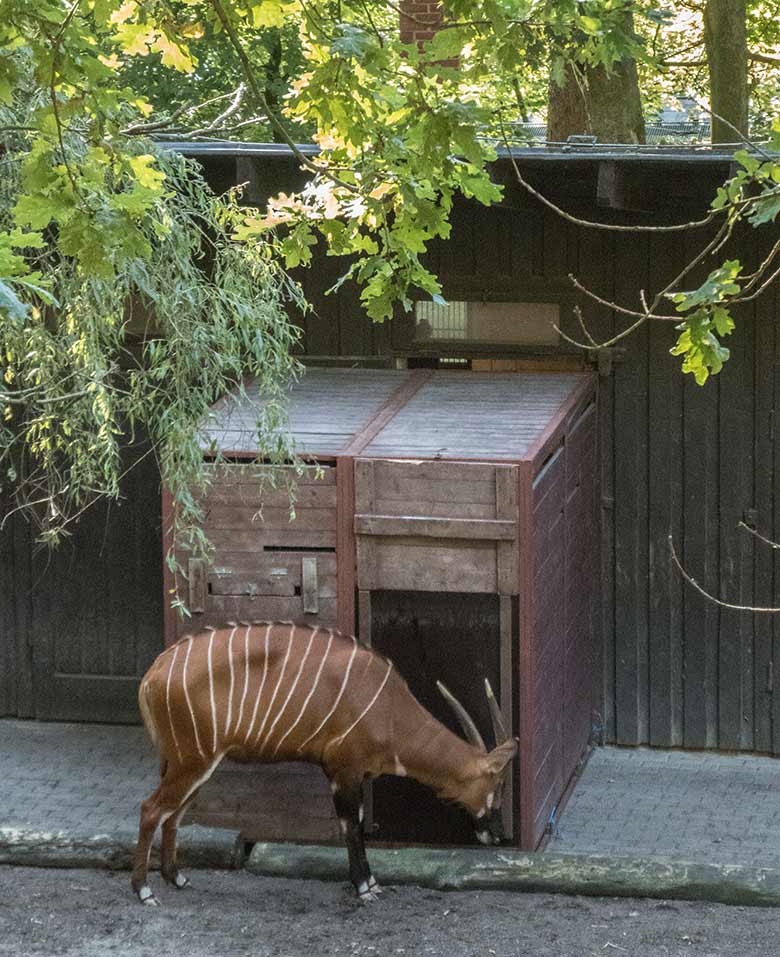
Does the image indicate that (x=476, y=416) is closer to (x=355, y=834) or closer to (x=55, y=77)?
(x=355, y=834)

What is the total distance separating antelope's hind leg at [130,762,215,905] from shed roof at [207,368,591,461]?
1.79 metres

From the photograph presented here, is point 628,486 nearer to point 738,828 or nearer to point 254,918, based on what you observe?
point 738,828

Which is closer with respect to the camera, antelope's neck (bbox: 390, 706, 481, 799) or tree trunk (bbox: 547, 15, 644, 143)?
antelope's neck (bbox: 390, 706, 481, 799)

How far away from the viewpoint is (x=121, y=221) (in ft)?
21.9

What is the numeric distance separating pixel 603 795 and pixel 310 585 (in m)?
2.63

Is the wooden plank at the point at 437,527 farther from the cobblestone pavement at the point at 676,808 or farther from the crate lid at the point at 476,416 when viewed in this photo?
the cobblestone pavement at the point at 676,808

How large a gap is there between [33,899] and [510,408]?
3.97 m

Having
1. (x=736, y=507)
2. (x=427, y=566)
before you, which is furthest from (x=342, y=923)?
(x=736, y=507)

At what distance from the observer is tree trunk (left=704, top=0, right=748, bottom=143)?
15.0 m

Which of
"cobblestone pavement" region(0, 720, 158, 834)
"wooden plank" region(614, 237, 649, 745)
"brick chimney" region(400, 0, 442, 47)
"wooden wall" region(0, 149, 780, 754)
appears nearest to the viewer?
"cobblestone pavement" region(0, 720, 158, 834)

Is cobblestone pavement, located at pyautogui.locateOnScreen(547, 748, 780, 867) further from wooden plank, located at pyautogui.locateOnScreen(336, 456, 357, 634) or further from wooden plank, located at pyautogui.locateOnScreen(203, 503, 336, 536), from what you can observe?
wooden plank, located at pyautogui.locateOnScreen(203, 503, 336, 536)

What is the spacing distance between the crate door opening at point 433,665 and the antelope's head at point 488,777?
0.52 feet

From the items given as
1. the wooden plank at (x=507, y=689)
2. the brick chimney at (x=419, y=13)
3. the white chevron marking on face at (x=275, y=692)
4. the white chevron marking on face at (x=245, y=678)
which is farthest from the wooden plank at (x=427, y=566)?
the brick chimney at (x=419, y=13)

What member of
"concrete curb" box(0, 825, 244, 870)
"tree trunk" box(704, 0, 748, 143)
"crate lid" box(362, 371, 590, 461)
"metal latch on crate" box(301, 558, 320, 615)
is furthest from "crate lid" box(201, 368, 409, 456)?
"tree trunk" box(704, 0, 748, 143)
